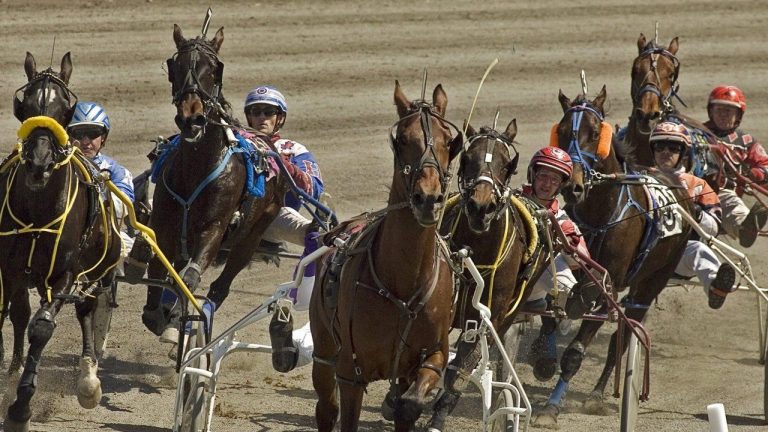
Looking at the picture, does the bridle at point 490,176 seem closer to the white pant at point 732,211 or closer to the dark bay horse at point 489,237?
the dark bay horse at point 489,237

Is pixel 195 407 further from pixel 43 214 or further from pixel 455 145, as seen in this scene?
pixel 455 145

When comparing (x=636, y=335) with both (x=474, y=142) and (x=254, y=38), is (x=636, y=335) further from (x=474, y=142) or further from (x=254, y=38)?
(x=254, y=38)

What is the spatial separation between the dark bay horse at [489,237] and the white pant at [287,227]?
2149 mm

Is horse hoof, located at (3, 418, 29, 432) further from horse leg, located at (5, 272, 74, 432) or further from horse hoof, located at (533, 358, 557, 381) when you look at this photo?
horse hoof, located at (533, 358, 557, 381)

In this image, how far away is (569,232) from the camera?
28.8 feet

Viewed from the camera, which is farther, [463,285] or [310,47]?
[310,47]

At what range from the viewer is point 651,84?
36.9 feet

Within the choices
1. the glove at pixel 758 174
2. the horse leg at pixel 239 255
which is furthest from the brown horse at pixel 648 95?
the horse leg at pixel 239 255

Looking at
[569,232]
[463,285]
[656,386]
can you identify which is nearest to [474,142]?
[463,285]

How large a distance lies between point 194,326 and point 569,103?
2818 millimetres

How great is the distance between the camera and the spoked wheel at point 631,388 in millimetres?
8461

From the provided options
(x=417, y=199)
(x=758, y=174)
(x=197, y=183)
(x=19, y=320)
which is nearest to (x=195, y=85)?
(x=197, y=183)

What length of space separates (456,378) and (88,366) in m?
2.51

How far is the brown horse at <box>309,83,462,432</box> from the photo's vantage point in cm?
640
